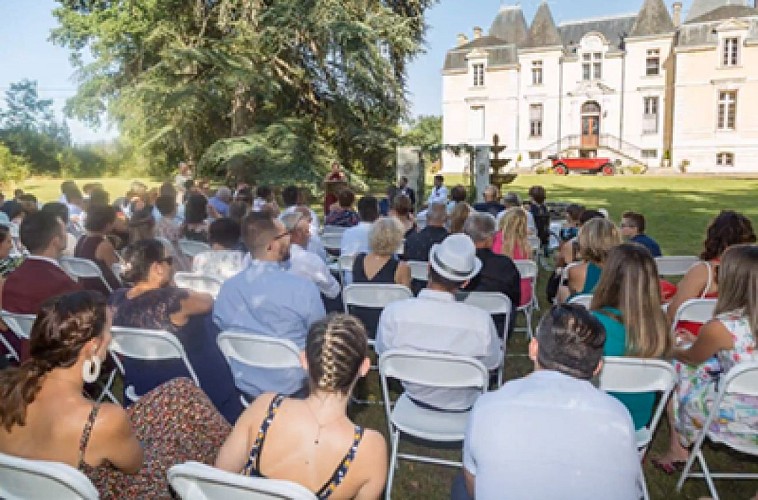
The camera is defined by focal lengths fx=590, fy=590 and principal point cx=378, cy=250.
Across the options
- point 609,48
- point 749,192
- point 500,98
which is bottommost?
point 749,192

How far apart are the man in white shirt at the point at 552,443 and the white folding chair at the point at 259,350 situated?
4.15 feet

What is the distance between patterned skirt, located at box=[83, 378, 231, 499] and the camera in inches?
86.8

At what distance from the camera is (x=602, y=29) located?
39.7 m

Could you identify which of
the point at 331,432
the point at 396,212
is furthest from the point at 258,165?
the point at 331,432

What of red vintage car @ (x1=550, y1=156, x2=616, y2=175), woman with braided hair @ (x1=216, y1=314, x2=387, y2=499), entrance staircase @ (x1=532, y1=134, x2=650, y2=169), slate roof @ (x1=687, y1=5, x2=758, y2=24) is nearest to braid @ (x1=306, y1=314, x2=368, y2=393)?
woman with braided hair @ (x1=216, y1=314, x2=387, y2=499)

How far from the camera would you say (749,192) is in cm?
2155

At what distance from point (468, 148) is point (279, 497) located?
47.0ft

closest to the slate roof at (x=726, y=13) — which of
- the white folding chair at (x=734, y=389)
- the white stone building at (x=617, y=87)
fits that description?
the white stone building at (x=617, y=87)

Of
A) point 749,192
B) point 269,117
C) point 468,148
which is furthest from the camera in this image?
point 749,192

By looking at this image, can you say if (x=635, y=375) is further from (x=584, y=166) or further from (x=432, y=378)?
(x=584, y=166)

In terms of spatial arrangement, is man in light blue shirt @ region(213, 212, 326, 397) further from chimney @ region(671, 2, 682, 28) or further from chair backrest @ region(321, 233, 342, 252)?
chimney @ region(671, 2, 682, 28)

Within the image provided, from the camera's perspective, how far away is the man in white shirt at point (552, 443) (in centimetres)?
172

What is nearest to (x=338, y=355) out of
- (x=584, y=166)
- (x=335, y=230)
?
(x=335, y=230)

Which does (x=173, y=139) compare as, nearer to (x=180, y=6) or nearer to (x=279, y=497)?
(x=180, y=6)
